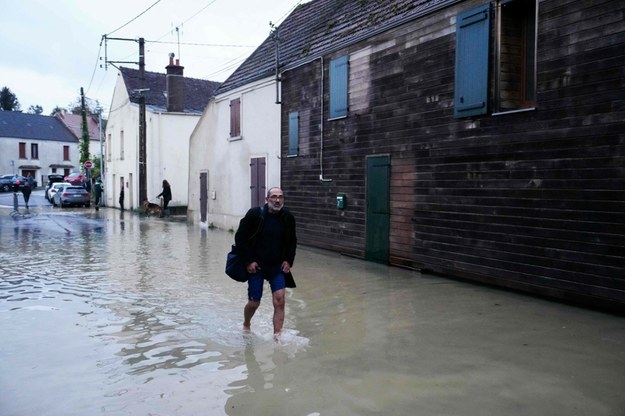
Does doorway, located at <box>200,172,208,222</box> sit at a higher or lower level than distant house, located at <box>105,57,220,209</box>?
lower

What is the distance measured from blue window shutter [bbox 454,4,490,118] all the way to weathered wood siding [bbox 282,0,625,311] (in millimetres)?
224

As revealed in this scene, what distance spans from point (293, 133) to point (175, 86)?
17.7 meters

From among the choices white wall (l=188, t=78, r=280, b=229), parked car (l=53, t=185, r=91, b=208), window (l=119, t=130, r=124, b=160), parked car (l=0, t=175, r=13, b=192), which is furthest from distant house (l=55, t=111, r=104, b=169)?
white wall (l=188, t=78, r=280, b=229)

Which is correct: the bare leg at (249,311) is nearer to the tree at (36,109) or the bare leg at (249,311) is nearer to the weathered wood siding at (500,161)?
the weathered wood siding at (500,161)

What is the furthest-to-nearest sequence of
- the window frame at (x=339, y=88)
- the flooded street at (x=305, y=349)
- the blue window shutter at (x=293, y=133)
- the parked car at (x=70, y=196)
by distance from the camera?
the parked car at (x=70, y=196) < the blue window shutter at (x=293, y=133) < the window frame at (x=339, y=88) < the flooded street at (x=305, y=349)

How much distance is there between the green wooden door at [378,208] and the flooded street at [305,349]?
59.5 inches

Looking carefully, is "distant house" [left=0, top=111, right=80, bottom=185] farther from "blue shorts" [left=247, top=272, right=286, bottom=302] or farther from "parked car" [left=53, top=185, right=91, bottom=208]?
"blue shorts" [left=247, top=272, right=286, bottom=302]

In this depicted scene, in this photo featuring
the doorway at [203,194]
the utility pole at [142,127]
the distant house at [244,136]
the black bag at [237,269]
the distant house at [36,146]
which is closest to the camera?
the black bag at [237,269]

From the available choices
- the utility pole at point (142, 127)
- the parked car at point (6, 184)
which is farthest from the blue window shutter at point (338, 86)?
the parked car at point (6, 184)

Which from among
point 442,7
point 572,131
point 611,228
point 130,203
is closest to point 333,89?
point 442,7

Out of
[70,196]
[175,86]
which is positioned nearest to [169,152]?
[175,86]

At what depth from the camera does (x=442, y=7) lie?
35.0ft

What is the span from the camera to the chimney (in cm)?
3102

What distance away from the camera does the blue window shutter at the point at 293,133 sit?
16062mm
